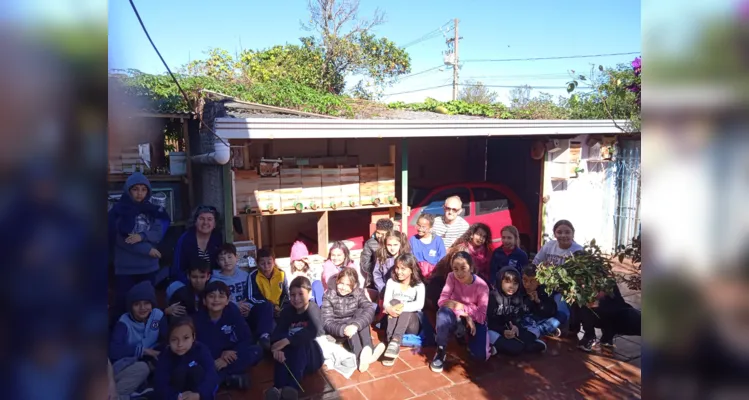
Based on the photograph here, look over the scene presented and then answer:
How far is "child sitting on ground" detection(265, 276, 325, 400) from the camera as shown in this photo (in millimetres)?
3970

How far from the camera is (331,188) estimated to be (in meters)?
6.25

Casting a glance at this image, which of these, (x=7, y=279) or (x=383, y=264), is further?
(x=383, y=264)

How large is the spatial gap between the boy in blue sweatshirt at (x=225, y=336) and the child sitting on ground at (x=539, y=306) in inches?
108

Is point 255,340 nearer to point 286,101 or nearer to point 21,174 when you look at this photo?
point 21,174

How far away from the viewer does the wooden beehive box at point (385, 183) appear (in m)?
6.59

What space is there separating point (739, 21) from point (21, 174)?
891mm

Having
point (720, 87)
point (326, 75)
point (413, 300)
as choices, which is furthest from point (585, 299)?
point (326, 75)

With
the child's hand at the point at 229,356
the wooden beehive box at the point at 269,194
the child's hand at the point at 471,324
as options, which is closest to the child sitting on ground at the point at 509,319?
the child's hand at the point at 471,324

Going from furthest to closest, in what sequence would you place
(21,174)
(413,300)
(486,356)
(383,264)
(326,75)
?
(326,75)
(383,264)
(413,300)
(486,356)
(21,174)

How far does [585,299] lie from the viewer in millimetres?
3938

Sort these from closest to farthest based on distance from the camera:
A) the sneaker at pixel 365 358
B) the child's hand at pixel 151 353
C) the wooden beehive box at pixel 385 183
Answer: the child's hand at pixel 151 353
the sneaker at pixel 365 358
the wooden beehive box at pixel 385 183

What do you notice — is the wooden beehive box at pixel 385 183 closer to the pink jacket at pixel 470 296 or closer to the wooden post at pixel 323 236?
the wooden post at pixel 323 236

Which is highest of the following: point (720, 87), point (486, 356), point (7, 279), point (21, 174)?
point (720, 87)

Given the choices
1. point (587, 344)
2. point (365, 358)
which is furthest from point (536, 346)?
point (365, 358)
